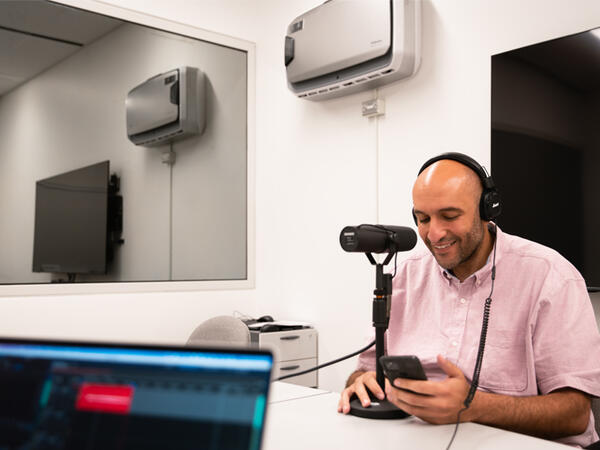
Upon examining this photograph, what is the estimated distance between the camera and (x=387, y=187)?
273cm

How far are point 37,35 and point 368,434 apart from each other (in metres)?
2.67

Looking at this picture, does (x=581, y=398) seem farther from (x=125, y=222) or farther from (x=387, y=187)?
(x=125, y=222)

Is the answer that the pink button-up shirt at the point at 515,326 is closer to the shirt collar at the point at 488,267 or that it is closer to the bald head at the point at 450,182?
the shirt collar at the point at 488,267

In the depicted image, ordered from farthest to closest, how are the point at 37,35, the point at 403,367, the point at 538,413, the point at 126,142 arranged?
the point at 126,142, the point at 37,35, the point at 538,413, the point at 403,367

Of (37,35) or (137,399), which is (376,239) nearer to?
(137,399)

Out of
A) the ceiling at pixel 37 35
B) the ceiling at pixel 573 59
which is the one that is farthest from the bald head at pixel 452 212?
the ceiling at pixel 37 35

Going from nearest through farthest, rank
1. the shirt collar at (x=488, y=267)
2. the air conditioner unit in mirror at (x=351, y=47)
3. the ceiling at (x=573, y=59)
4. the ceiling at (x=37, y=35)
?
the shirt collar at (x=488, y=267) < the ceiling at (x=573, y=59) < the air conditioner unit in mirror at (x=351, y=47) < the ceiling at (x=37, y=35)

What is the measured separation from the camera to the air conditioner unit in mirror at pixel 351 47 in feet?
8.25

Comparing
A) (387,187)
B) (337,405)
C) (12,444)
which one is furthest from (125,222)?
(12,444)

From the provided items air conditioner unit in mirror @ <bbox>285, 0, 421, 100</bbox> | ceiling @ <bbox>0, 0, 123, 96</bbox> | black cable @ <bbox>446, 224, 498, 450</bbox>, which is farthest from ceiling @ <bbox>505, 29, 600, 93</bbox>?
ceiling @ <bbox>0, 0, 123, 96</bbox>

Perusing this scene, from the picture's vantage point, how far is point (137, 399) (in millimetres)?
539

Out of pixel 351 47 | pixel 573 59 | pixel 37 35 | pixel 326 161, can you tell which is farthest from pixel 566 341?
pixel 37 35

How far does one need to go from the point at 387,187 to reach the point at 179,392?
2.28m

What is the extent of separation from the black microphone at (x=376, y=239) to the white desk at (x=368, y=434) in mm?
394
